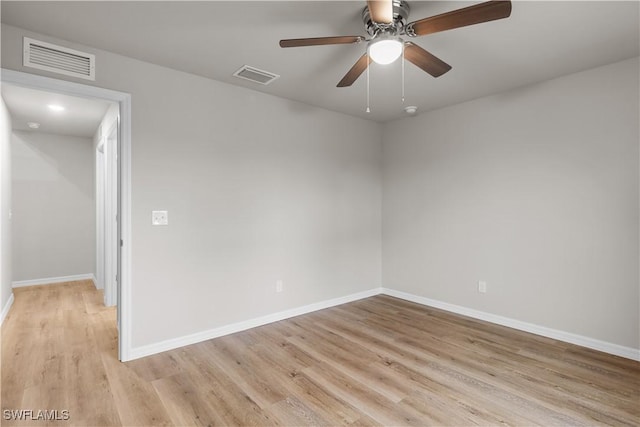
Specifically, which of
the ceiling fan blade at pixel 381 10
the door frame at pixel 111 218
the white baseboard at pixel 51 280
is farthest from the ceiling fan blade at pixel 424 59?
the white baseboard at pixel 51 280

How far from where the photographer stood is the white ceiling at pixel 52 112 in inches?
145

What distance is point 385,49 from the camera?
1.93 m

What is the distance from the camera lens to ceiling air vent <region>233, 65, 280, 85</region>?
9.75 ft

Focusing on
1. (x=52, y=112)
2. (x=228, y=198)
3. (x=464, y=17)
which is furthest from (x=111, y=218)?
(x=464, y=17)

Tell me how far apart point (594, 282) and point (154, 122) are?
13.7 feet

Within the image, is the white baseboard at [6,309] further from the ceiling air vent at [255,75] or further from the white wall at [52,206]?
the ceiling air vent at [255,75]

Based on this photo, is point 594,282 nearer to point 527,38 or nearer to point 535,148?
point 535,148

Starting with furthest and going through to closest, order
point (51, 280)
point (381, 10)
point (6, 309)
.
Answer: point (51, 280), point (6, 309), point (381, 10)

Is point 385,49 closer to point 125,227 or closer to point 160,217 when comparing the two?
point 160,217

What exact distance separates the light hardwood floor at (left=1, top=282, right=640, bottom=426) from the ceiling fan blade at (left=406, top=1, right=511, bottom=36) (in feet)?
7.40

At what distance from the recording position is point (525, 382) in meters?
2.41

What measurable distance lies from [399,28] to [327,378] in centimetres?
246

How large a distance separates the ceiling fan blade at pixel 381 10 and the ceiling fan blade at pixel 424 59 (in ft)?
1.22

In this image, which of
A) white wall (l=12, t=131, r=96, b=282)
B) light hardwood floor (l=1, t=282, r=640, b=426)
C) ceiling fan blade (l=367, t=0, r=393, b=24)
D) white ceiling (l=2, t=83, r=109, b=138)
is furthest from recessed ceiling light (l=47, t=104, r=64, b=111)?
ceiling fan blade (l=367, t=0, r=393, b=24)
